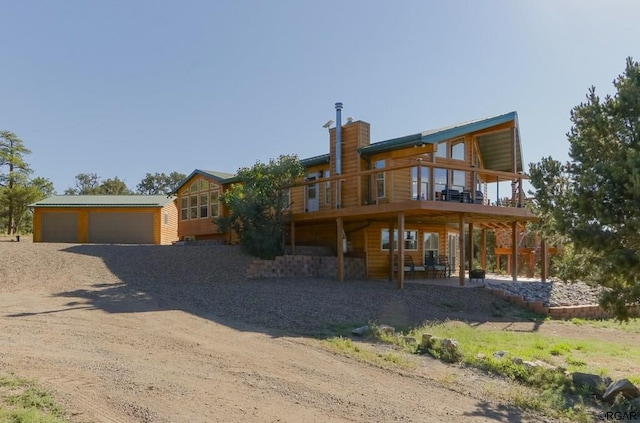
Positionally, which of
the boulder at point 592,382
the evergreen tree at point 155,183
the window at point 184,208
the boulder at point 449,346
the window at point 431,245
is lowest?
the boulder at point 592,382

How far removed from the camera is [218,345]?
25.7ft

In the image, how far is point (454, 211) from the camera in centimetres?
1573

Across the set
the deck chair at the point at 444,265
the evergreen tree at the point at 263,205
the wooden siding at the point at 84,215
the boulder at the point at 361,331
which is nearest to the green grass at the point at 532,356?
the boulder at the point at 361,331

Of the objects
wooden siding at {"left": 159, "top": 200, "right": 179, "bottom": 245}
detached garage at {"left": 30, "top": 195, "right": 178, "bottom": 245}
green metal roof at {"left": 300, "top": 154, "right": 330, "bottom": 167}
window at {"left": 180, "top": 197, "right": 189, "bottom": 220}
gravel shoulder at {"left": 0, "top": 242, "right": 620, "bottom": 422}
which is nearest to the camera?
gravel shoulder at {"left": 0, "top": 242, "right": 620, "bottom": 422}

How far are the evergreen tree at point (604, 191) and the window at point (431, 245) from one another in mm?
12765

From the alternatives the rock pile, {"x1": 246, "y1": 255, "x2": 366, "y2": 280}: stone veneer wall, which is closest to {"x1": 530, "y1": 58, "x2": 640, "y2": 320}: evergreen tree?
the rock pile

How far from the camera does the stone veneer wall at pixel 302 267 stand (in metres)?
16.0

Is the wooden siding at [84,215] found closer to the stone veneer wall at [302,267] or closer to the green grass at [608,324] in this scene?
the stone veneer wall at [302,267]

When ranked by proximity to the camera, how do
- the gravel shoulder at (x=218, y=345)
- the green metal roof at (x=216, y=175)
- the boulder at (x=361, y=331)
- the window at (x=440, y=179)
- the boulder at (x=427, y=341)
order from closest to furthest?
the gravel shoulder at (x=218, y=345) < the boulder at (x=427, y=341) < the boulder at (x=361, y=331) < the window at (x=440, y=179) < the green metal roof at (x=216, y=175)

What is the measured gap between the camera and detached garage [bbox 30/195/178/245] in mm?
→ 27594

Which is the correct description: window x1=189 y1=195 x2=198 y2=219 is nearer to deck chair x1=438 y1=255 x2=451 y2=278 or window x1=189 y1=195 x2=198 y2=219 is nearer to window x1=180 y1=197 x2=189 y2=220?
→ window x1=180 y1=197 x2=189 y2=220

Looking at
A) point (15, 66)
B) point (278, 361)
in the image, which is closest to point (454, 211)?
point (278, 361)

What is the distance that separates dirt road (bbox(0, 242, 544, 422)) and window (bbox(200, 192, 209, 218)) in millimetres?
15167

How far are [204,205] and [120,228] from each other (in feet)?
18.5
